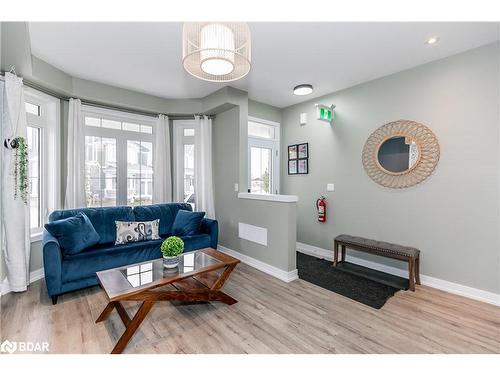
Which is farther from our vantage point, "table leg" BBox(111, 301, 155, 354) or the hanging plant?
the hanging plant

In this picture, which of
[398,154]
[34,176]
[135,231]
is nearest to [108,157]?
[34,176]

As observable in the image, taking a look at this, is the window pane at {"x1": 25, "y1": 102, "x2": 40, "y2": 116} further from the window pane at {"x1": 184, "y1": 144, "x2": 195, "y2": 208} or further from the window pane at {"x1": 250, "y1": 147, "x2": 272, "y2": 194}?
the window pane at {"x1": 250, "y1": 147, "x2": 272, "y2": 194}

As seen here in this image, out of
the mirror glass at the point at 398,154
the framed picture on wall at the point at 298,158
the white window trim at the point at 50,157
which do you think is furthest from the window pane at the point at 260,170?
the white window trim at the point at 50,157

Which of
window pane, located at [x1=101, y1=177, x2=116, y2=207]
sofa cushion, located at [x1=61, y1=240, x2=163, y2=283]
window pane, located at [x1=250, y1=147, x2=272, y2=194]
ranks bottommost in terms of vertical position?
sofa cushion, located at [x1=61, y1=240, x2=163, y2=283]

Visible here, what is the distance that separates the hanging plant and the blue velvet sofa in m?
0.39

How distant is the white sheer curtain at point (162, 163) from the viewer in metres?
3.99

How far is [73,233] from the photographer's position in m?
2.52

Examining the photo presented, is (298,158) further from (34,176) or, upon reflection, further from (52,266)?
(34,176)

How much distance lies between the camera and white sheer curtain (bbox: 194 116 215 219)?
4.11 metres

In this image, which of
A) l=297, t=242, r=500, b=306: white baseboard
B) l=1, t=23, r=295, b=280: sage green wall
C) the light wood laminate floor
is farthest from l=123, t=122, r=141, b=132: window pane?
l=297, t=242, r=500, b=306: white baseboard

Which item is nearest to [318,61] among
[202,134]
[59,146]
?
[202,134]

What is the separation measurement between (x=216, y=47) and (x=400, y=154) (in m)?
2.73
